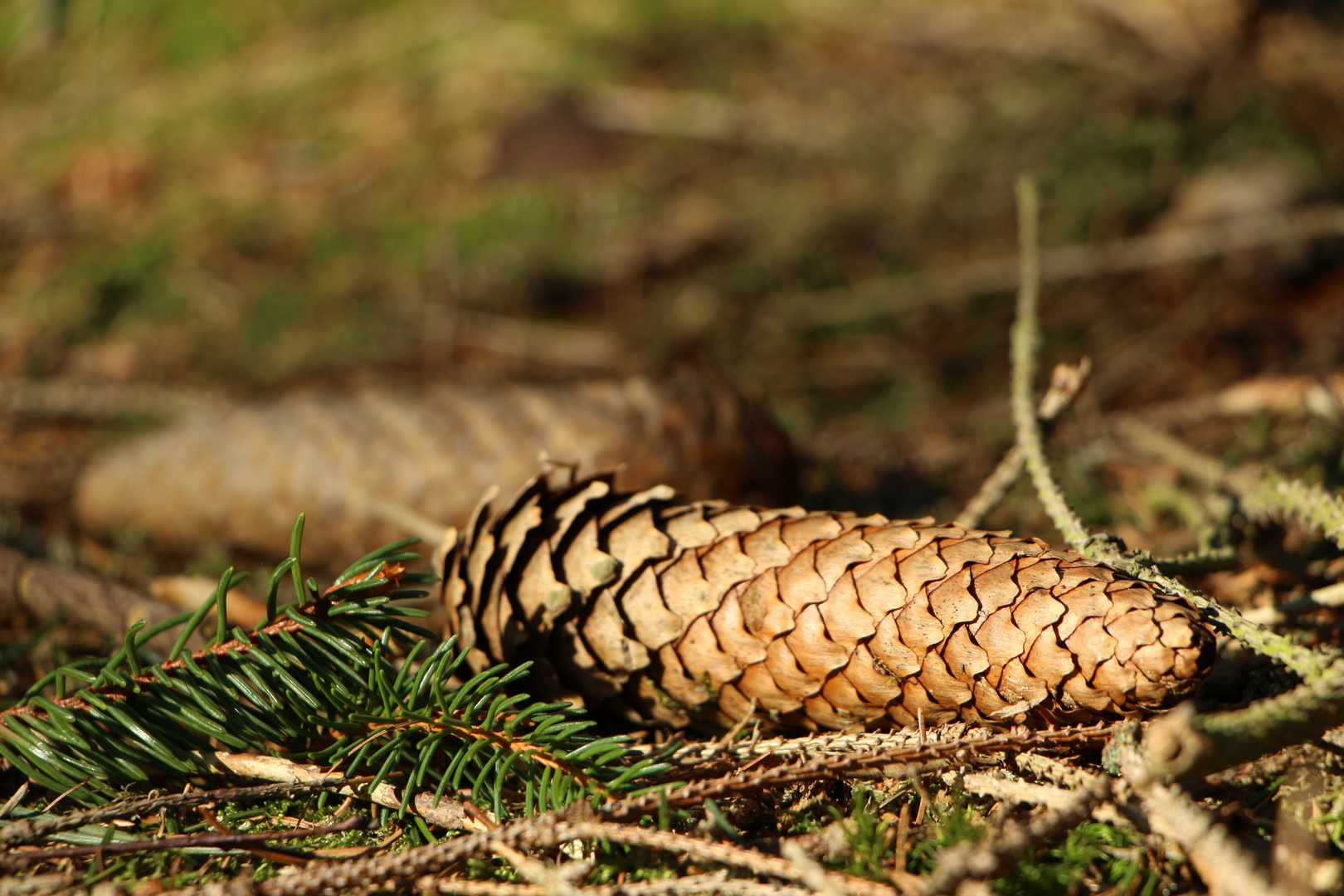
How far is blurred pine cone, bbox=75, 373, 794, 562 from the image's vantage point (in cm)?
152

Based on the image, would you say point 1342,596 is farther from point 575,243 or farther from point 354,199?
point 354,199

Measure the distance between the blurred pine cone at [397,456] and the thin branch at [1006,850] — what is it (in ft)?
2.75

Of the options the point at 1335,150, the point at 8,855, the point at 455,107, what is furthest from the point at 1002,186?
the point at 8,855

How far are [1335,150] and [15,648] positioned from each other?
325cm

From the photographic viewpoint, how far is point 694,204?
3012mm

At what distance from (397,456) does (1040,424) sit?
1011 mm

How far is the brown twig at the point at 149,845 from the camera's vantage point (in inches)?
31.4

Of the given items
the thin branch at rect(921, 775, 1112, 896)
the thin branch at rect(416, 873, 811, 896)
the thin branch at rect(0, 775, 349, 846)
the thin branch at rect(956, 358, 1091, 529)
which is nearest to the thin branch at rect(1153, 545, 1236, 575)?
the thin branch at rect(956, 358, 1091, 529)

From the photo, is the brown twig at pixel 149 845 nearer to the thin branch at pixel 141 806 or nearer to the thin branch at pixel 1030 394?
the thin branch at pixel 141 806

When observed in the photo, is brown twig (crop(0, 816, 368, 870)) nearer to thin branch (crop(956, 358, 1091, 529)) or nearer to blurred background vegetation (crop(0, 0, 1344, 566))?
thin branch (crop(956, 358, 1091, 529))

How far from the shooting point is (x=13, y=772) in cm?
102

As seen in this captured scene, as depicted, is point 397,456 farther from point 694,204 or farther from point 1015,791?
point 694,204

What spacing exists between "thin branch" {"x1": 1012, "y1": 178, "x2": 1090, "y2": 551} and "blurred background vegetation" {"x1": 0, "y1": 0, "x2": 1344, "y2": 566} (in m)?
0.45

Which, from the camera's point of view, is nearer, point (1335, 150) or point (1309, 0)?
point (1335, 150)
